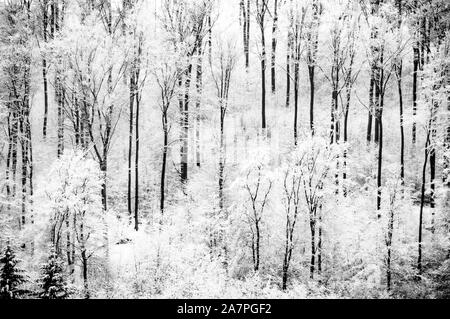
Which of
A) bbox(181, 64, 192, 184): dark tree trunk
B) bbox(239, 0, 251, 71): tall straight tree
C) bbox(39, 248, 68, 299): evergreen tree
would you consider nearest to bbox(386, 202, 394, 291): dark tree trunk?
bbox(181, 64, 192, 184): dark tree trunk

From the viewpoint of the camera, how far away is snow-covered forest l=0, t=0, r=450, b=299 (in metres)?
18.5

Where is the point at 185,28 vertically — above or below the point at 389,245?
above

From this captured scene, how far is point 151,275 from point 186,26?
62.3 feet

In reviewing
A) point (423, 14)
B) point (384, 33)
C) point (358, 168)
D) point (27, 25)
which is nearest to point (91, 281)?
point (358, 168)

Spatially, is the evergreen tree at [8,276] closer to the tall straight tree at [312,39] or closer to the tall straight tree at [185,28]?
→ the tall straight tree at [185,28]

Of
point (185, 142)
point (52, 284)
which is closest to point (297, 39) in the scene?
point (185, 142)

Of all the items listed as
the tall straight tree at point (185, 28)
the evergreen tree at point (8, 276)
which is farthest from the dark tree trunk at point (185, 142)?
the evergreen tree at point (8, 276)

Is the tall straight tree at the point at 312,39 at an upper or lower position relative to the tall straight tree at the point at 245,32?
lower

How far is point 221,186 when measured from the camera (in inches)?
901

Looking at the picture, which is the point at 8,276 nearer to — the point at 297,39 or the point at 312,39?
the point at 312,39

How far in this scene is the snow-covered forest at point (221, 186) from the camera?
18500 millimetres

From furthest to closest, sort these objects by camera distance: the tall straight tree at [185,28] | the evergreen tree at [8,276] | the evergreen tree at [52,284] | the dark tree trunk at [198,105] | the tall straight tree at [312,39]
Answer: the dark tree trunk at [198,105] → the tall straight tree at [312,39] → the tall straight tree at [185,28] → the evergreen tree at [52,284] → the evergreen tree at [8,276]

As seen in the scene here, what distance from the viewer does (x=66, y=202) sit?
58.3ft
